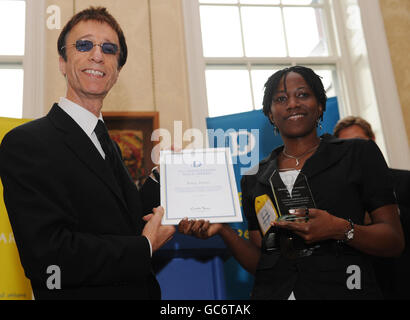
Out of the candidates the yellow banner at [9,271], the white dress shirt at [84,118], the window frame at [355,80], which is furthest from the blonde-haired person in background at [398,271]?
the yellow banner at [9,271]

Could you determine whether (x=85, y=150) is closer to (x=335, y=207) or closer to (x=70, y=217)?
(x=70, y=217)

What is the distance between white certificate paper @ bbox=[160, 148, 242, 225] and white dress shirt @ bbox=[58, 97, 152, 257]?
0.34 meters

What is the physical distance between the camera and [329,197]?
1.61 metres

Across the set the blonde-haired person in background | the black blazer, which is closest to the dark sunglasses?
the black blazer

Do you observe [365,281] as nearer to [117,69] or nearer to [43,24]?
[117,69]

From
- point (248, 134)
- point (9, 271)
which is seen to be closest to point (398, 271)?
point (248, 134)

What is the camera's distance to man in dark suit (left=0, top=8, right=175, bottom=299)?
1.26m

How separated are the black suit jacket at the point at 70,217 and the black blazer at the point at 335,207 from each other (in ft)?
1.62

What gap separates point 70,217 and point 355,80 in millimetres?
3591

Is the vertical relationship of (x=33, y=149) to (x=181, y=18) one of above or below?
below

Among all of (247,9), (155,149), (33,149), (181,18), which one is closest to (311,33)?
(247,9)

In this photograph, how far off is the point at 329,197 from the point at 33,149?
1.15 meters

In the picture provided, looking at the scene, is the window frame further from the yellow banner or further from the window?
the yellow banner

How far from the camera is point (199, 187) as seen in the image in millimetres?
1729
